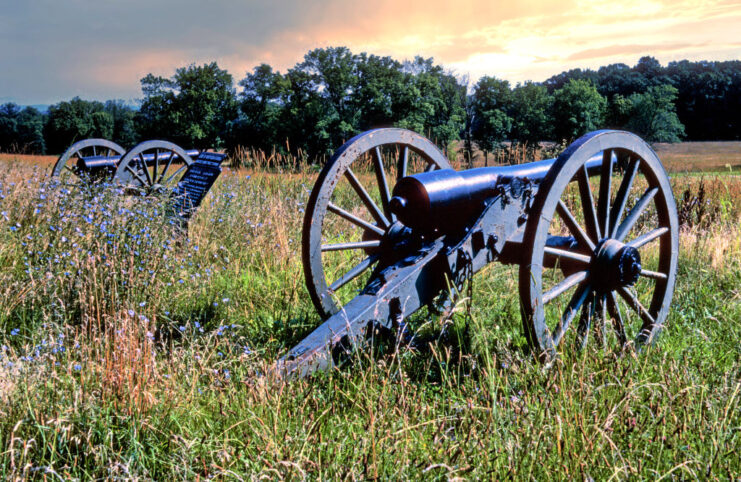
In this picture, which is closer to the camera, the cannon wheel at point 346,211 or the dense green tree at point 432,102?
the cannon wheel at point 346,211

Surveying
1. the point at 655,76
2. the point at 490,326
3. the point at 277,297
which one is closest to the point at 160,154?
the point at 277,297

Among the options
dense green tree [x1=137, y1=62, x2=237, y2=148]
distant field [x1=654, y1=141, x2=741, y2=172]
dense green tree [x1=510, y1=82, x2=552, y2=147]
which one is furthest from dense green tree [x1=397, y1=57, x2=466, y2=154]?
Result: distant field [x1=654, y1=141, x2=741, y2=172]

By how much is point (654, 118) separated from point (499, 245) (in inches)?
2948

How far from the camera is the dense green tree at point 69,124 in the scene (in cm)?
6731

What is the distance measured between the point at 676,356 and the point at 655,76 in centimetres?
9975

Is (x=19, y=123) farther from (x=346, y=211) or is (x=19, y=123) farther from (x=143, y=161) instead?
(x=346, y=211)

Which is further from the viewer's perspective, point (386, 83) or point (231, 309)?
point (386, 83)

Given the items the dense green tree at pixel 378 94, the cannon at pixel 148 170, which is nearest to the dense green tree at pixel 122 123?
the dense green tree at pixel 378 94

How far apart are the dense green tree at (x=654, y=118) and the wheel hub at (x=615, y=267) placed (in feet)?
235

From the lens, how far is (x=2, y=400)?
2285mm

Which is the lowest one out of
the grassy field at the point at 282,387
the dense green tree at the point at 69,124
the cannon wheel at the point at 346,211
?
the grassy field at the point at 282,387

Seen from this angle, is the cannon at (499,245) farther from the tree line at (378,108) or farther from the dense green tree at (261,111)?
the dense green tree at (261,111)

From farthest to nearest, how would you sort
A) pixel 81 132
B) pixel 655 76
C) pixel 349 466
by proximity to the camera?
pixel 655 76, pixel 81 132, pixel 349 466

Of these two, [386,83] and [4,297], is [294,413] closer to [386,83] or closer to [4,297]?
[4,297]
